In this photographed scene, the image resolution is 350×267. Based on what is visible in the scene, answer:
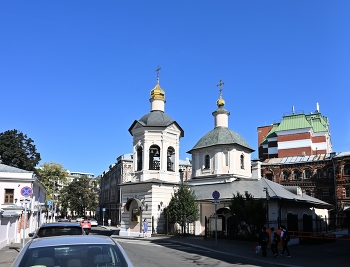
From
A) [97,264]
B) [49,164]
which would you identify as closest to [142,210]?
[97,264]

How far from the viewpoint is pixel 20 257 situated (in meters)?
4.64

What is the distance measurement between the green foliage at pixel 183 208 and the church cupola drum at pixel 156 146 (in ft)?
7.81

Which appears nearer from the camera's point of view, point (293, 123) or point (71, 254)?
point (71, 254)

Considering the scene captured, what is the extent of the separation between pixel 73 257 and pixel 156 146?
2508cm

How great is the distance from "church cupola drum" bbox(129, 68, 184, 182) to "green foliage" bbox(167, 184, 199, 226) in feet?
7.81

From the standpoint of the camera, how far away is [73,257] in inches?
187

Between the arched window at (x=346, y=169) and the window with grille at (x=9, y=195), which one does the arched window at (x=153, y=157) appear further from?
the arched window at (x=346, y=169)

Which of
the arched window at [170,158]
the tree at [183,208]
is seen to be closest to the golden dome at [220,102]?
the arched window at [170,158]

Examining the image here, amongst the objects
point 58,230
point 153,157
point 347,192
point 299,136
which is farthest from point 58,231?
point 299,136

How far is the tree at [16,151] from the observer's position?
61562 mm

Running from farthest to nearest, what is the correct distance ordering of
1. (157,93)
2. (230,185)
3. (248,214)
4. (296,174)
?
(296,174) < (157,93) < (230,185) < (248,214)

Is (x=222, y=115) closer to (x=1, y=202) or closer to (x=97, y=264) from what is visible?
(x=1, y=202)

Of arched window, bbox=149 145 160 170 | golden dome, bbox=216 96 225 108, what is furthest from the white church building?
golden dome, bbox=216 96 225 108

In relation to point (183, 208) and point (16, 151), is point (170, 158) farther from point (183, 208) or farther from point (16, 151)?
point (16, 151)
